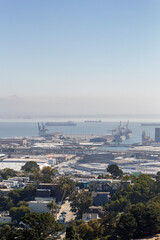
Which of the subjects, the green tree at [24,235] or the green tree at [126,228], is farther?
the green tree at [126,228]

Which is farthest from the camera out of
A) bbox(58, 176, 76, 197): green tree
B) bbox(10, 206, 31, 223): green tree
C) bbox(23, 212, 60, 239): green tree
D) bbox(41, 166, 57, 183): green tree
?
bbox(41, 166, 57, 183): green tree

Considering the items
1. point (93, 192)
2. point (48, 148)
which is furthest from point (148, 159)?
point (93, 192)

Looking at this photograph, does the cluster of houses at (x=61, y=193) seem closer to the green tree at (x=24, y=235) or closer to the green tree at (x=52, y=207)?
the green tree at (x=52, y=207)

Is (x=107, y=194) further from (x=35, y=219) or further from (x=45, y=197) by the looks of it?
(x=35, y=219)

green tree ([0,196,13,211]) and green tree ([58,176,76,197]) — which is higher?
green tree ([58,176,76,197])

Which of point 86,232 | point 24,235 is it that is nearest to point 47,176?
point 86,232

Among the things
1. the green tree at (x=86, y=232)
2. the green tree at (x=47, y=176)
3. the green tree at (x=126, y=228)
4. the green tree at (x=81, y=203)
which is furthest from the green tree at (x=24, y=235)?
the green tree at (x=47, y=176)

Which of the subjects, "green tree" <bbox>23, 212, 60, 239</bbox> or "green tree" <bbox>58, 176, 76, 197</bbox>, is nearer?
"green tree" <bbox>23, 212, 60, 239</bbox>

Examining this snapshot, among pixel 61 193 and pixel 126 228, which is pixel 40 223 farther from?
pixel 61 193

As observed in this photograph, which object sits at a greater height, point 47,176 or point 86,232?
point 47,176

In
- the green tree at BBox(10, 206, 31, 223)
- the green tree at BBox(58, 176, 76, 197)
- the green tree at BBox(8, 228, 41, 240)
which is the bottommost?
the green tree at BBox(10, 206, 31, 223)

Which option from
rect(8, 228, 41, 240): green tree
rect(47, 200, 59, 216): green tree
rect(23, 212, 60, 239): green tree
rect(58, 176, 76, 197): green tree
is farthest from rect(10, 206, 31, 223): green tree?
rect(8, 228, 41, 240): green tree

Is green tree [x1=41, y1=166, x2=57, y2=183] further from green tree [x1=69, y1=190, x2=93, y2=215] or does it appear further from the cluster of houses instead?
green tree [x1=69, y1=190, x2=93, y2=215]
